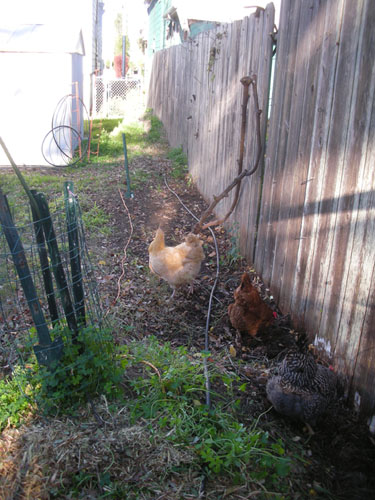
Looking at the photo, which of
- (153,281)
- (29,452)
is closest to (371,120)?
(29,452)

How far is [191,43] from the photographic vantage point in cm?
912

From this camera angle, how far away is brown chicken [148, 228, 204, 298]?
4711mm

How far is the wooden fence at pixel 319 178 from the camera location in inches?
107

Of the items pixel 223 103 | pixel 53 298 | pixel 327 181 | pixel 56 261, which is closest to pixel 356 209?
pixel 327 181

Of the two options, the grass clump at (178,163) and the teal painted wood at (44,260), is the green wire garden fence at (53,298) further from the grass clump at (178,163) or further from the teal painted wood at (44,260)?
the grass clump at (178,163)

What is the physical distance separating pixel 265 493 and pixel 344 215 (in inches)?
72.3

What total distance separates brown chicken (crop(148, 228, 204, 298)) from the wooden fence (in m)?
0.73

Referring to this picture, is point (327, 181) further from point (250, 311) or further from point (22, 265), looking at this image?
point (22, 265)

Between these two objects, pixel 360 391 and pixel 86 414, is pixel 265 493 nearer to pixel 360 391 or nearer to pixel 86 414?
pixel 360 391

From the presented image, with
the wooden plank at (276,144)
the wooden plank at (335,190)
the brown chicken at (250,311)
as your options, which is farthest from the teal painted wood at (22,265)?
the wooden plank at (276,144)

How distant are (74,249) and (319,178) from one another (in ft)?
6.43

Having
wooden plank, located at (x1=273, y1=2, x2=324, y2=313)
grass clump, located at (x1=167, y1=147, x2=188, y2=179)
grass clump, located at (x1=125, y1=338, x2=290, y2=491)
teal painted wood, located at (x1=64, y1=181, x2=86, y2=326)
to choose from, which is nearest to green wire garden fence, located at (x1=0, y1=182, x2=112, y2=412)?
teal painted wood, located at (x1=64, y1=181, x2=86, y2=326)

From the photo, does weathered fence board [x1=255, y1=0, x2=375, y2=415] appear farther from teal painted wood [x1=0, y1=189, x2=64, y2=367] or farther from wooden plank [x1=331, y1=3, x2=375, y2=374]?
teal painted wood [x1=0, y1=189, x2=64, y2=367]

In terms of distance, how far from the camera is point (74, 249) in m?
2.98
